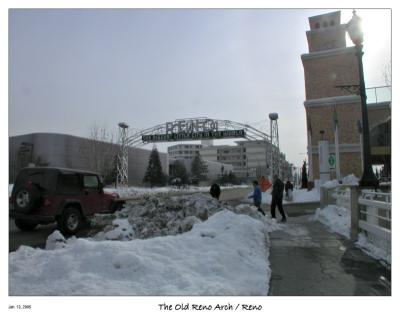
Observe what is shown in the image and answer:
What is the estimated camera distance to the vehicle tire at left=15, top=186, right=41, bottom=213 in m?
10.2

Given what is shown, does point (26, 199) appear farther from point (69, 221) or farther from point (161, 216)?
point (161, 216)

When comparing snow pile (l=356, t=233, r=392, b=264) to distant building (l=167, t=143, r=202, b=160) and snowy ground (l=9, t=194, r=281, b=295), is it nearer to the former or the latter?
snowy ground (l=9, t=194, r=281, b=295)

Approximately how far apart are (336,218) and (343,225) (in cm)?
140

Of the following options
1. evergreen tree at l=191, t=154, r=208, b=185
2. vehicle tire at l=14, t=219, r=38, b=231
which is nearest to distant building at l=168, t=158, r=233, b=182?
evergreen tree at l=191, t=154, r=208, b=185

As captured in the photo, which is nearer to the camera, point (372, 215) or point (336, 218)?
point (372, 215)

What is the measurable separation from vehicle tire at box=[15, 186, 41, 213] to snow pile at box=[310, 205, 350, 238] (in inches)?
316

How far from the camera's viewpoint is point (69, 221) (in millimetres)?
11125

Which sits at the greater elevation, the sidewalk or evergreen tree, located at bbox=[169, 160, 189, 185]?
evergreen tree, located at bbox=[169, 160, 189, 185]

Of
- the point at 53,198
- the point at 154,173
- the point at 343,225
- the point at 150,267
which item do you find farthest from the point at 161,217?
the point at 154,173

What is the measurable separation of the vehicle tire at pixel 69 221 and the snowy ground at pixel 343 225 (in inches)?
287

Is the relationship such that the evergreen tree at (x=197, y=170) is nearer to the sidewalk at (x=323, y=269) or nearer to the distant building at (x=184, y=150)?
the distant building at (x=184, y=150)

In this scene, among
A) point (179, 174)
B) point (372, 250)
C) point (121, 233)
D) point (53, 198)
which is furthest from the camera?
point (179, 174)

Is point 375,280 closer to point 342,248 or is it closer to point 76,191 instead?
point 342,248
